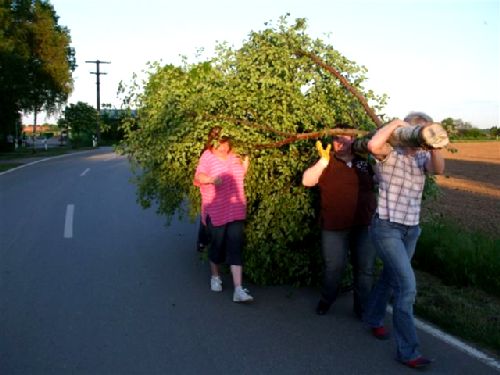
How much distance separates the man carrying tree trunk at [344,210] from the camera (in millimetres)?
5430

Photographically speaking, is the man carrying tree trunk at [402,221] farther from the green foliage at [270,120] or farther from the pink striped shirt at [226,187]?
the pink striped shirt at [226,187]

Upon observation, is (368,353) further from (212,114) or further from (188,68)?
(188,68)

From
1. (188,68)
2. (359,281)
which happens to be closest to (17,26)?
(188,68)

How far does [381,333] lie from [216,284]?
2062 mm

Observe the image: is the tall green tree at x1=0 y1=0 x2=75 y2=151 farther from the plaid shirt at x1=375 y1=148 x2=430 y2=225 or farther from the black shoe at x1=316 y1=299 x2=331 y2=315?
the plaid shirt at x1=375 y1=148 x2=430 y2=225

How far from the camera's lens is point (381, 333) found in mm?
5055

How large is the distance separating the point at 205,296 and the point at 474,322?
2617 mm

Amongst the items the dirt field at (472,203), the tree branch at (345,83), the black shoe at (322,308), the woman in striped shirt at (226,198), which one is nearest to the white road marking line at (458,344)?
the black shoe at (322,308)

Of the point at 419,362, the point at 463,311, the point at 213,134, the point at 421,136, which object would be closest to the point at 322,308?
the point at 463,311

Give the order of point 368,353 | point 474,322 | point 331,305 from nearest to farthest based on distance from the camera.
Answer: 1. point 368,353
2. point 474,322
3. point 331,305

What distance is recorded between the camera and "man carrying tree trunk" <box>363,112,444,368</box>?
14.6 feet

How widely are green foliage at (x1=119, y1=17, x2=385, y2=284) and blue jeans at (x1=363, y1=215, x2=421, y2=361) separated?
1.47 m

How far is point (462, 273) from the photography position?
6.59 m

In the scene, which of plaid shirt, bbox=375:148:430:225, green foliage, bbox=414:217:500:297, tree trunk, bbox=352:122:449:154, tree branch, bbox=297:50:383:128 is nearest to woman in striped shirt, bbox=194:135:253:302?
tree branch, bbox=297:50:383:128
